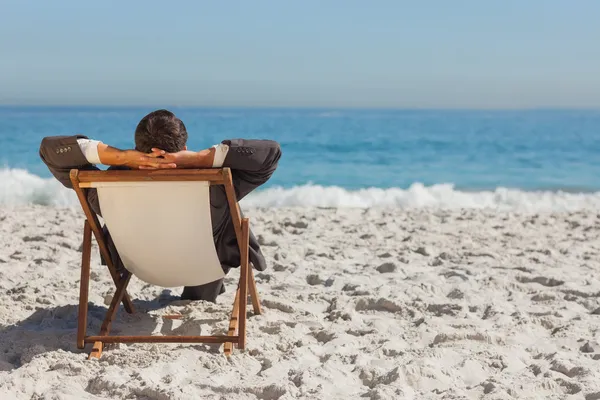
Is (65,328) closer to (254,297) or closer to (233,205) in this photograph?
(254,297)

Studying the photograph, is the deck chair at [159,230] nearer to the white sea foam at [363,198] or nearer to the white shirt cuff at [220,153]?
the white shirt cuff at [220,153]

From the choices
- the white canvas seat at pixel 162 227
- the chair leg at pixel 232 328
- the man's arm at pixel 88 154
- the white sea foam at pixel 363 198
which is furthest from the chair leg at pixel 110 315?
the white sea foam at pixel 363 198

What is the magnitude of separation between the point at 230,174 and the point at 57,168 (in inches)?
29.0

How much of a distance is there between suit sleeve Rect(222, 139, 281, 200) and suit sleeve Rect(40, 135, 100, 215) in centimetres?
58

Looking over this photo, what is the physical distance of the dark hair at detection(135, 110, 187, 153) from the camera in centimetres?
301

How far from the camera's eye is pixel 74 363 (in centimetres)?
300

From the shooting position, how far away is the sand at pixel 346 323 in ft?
9.38

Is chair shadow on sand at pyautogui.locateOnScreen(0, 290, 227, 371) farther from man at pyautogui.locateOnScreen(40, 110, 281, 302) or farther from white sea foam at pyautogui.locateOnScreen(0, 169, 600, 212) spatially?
white sea foam at pyautogui.locateOnScreen(0, 169, 600, 212)

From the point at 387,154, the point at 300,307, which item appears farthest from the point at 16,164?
the point at 300,307

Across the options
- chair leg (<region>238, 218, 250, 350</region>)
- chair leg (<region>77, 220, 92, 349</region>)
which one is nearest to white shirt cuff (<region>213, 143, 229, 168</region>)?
chair leg (<region>238, 218, 250, 350</region>)

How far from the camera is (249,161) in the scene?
3.07m

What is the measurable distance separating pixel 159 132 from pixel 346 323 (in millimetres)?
1355

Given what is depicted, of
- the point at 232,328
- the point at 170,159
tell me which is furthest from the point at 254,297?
the point at 170,159

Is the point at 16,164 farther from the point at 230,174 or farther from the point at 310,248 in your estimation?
the point at 230,174
